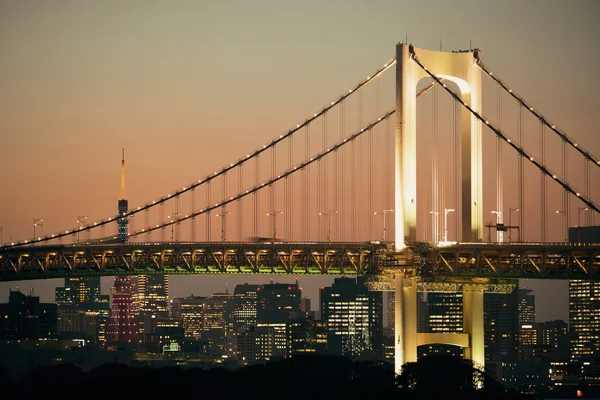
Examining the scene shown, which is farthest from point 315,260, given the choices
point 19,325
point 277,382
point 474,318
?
point 19,325

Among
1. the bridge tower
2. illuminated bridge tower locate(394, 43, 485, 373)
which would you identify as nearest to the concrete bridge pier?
illuminated bridge tower locate(394, 43, 485, 373)

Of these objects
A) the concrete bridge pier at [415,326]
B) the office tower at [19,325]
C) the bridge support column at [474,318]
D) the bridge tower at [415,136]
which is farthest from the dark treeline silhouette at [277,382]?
the office tower at [19,325]

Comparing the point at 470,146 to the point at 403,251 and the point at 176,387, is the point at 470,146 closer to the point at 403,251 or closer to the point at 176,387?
the point at 403,251

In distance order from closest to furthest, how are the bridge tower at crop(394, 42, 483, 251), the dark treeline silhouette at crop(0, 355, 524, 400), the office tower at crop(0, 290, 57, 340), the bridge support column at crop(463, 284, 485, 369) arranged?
the dark treeline silhouette at crop(0, 355, 524, 400) → the bridge tower at crop(394, 42, 483, 251) → the bridge support column at crop(463, 284, 485, 369) → the office tower at crop(0, 290, 57, 340)

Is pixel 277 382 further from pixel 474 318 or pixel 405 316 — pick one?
pixel 474 318

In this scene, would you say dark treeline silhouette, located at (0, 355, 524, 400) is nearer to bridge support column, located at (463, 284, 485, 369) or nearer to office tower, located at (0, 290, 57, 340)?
bridge support column, located at (463, 284, 485, 369)

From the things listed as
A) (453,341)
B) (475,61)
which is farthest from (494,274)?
(475,61)

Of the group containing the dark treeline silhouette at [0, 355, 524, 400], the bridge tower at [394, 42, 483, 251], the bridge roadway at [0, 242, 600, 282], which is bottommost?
the dark treeline silhouette at [0, 355, 524, 400]

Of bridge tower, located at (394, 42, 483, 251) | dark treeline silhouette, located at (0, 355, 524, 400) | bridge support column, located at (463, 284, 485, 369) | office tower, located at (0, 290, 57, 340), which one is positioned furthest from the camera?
office tower, located at (0, 290, 57, 340)
